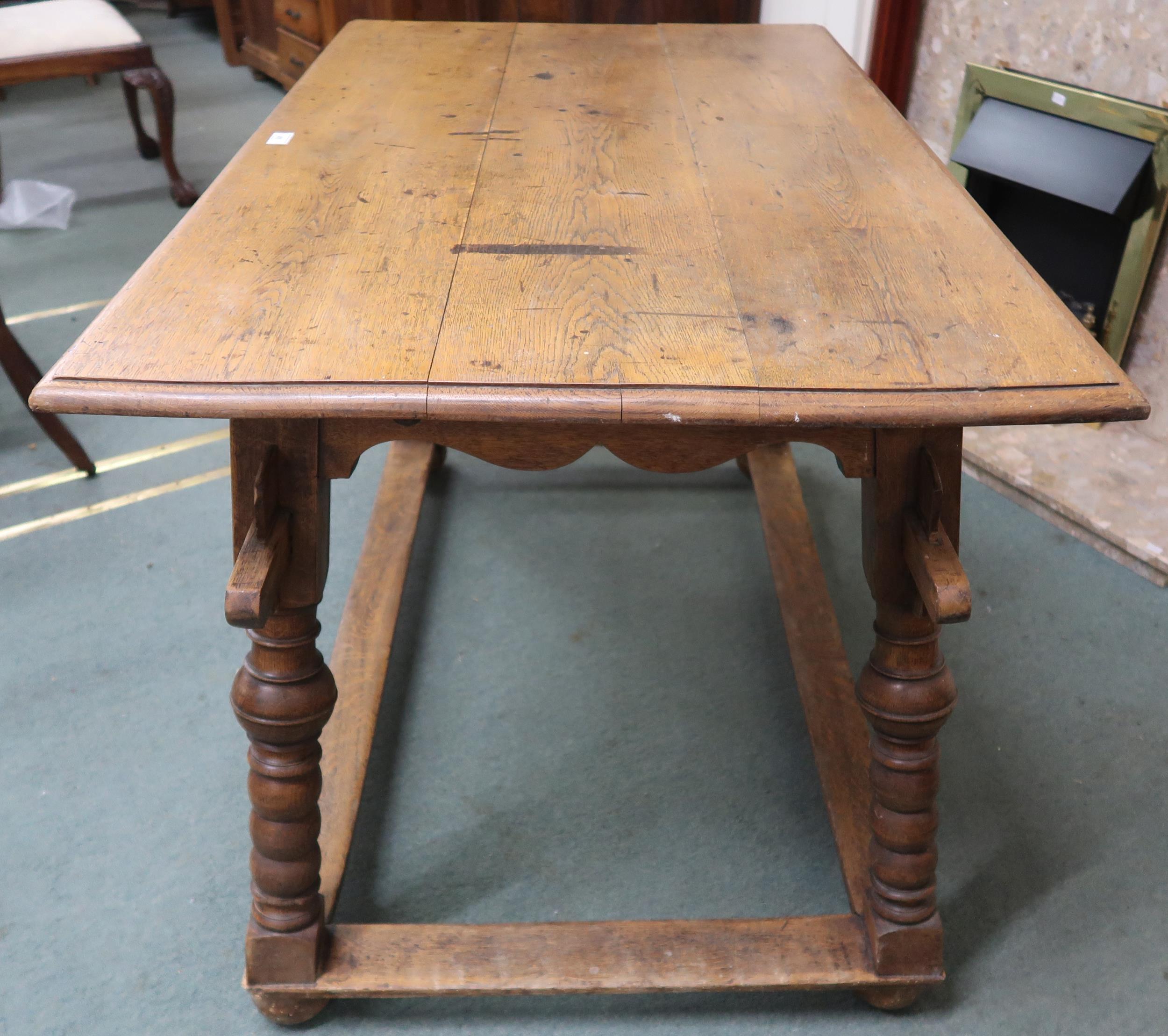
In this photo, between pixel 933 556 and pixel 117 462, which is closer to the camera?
pixel 933 556

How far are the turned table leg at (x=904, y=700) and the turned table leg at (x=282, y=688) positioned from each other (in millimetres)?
503

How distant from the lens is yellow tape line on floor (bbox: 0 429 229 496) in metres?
1.91

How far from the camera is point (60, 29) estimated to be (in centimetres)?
266

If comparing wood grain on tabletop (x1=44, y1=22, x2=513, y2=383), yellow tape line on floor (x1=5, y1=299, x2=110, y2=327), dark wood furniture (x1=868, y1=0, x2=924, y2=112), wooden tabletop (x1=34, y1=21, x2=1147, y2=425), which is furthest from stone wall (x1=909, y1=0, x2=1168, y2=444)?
yellow tape line on floor (x1=5, y1=299, x2=110, y2=327)

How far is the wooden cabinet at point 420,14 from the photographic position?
292cm

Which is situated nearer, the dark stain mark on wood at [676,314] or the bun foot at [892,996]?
the dark stain mark on wood at [676,314]

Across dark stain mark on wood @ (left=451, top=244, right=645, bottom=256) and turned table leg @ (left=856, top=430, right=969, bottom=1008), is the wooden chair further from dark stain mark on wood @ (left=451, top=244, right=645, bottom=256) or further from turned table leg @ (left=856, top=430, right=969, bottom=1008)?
turned table leg @ (left=856, top=430, right=969, bottom=1008)

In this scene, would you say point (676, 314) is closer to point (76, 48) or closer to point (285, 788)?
point (285, 788)

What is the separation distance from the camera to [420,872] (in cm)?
121

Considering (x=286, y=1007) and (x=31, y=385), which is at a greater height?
(x=31, y=385)

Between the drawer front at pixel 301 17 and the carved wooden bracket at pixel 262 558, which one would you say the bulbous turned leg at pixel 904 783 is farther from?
the drawer front at pixel 301 17

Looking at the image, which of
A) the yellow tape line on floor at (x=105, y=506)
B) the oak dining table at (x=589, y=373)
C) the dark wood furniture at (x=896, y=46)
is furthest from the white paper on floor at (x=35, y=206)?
the dark wood furniture at (x=896, y=46)

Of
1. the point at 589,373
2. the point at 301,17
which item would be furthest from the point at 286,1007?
the point at 301,17

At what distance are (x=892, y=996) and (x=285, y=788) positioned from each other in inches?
25.1
